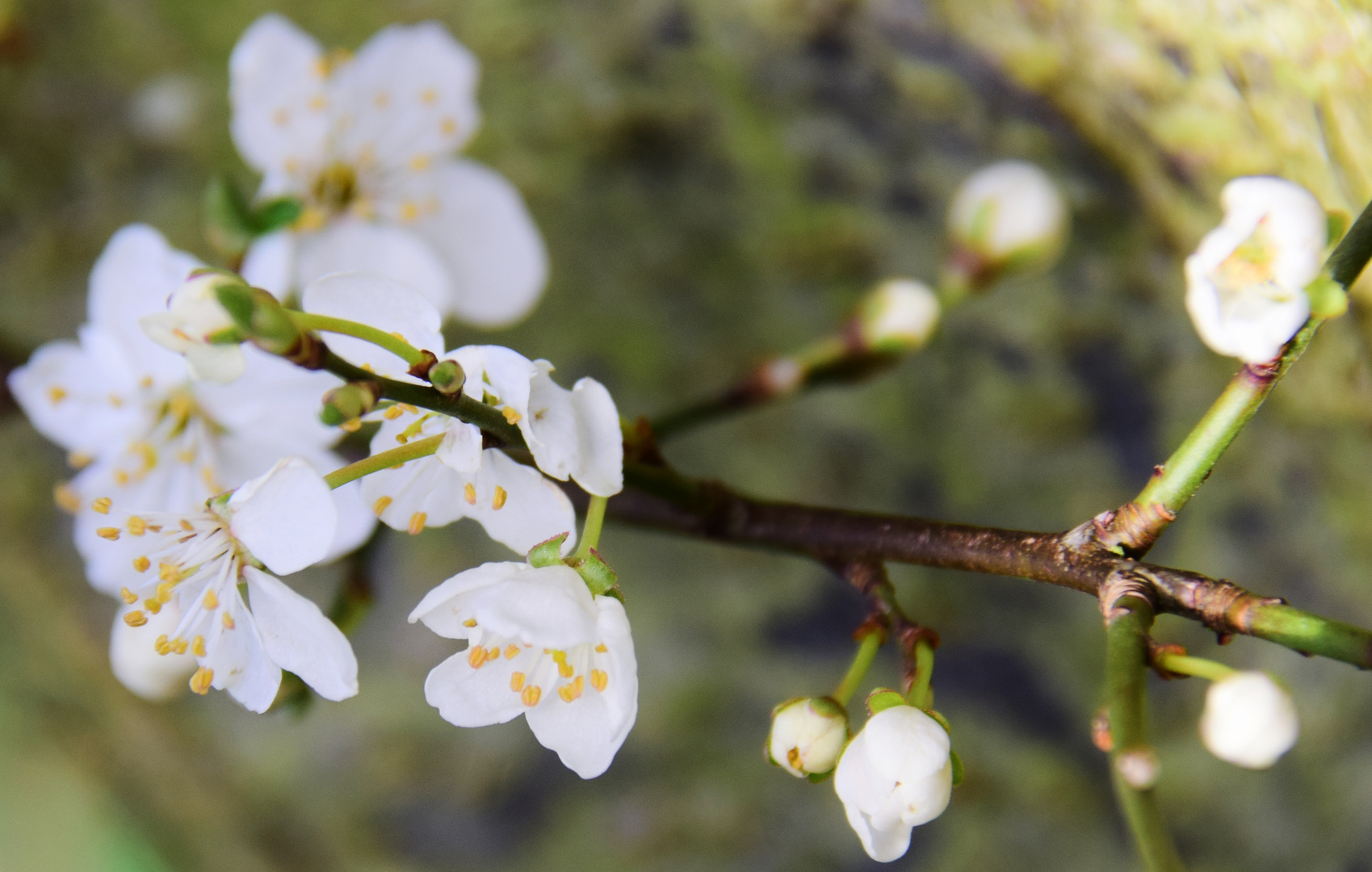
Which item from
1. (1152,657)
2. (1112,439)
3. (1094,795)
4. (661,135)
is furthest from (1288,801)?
(661,135)

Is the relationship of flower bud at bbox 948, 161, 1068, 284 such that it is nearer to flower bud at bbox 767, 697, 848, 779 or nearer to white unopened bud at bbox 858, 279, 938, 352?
white unopened bud at bbox 858, 279, 938, 352

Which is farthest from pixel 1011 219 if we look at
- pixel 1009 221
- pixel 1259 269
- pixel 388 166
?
pixel 388 166

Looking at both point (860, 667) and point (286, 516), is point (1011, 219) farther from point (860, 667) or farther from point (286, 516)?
point (286, 516)

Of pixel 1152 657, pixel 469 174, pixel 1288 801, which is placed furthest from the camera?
pixel 1288 801

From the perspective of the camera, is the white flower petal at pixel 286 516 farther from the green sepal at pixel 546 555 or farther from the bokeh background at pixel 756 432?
the bokeh background at pixel 756 432

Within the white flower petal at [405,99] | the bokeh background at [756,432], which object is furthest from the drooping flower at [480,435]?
the bokeh background at [756,432]

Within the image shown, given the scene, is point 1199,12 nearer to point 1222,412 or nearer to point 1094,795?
point 1222,412

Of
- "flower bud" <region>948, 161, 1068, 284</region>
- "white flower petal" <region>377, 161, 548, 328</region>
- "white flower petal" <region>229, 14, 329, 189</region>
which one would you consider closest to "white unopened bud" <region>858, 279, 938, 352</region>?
"flower bud" <region>948, 161, 1068, 284</region>

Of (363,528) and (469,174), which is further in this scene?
(469,174)
